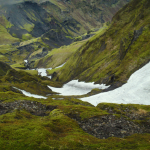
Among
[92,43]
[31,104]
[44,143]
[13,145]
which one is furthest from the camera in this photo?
[92,43]

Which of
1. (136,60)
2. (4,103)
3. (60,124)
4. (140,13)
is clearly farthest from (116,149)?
(140,13)

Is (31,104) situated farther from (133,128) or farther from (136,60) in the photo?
(136,60)

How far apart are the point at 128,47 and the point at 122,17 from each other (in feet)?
125

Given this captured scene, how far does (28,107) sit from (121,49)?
53.4 metres

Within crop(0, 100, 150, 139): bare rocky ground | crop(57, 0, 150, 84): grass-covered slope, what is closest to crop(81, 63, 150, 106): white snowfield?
crop(57, 0, 150, 84): grass-covered slope

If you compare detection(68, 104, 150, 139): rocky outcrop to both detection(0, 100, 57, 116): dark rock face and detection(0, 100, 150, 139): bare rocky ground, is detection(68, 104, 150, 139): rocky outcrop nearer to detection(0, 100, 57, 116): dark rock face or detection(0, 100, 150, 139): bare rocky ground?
detection(0, 100, 150, 139): bare rocky ground

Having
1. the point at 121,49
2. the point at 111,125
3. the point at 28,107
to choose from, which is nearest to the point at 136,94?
the point at 111,125

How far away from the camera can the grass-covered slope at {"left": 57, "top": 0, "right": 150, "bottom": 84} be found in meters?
51.7

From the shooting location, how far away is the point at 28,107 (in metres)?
22.9

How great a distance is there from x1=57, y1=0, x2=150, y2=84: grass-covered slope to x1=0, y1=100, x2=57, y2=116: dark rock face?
34252mm

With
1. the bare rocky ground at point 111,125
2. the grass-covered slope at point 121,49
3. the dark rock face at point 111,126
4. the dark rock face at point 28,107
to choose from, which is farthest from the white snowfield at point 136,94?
the dark rock face at point 28,107

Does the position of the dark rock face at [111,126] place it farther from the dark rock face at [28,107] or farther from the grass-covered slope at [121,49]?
the grass-covered slope at [121,49]

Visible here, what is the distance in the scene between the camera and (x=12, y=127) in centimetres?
1220

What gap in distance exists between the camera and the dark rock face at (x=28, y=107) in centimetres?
2109
